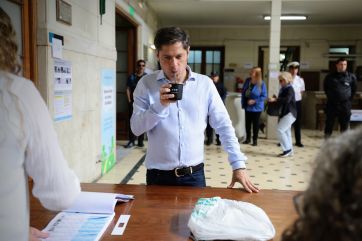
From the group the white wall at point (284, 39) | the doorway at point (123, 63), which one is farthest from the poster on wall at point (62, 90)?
the white wall at point (284, 39)

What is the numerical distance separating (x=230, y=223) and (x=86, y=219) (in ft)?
1.78

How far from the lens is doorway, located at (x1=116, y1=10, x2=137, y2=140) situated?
734 centimetres

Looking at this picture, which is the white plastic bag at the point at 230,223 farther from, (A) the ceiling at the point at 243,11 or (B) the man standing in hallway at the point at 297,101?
(A) the ceiling at the point at 243,11

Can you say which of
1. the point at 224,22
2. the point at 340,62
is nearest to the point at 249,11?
the point at 224,22

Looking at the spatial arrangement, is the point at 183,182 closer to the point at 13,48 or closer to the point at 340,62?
the point at 13,48

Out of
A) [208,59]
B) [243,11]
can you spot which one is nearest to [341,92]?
[243,11]

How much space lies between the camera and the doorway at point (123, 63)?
734 centimetres

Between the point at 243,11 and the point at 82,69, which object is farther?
the point at 243,11

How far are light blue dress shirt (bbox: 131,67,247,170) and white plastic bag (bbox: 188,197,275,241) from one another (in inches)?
22.3

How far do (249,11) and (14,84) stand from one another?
9429 mm

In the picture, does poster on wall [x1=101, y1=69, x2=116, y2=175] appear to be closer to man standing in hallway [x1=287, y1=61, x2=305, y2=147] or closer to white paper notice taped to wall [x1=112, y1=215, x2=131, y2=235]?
white paper notice taped to wall [x1=112, y1=215, x2=131, y2=235]

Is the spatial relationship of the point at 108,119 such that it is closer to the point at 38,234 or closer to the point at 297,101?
the point at 38,234

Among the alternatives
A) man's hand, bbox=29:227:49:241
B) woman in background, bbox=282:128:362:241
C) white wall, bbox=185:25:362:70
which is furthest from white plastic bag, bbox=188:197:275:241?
white wall, bbox=185:25:362:70

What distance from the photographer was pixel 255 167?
18.3ft
